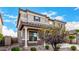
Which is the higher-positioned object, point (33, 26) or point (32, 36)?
point (33, 26)

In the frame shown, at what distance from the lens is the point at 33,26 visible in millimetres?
2734

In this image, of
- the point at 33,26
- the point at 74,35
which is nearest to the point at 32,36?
the point at 33,26

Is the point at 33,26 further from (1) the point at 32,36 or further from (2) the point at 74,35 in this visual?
(2) the point at 74,35

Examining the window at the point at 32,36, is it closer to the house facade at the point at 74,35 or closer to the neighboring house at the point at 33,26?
the neighboring house at the point at 33,26

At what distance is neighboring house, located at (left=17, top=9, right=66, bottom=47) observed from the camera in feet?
8.89

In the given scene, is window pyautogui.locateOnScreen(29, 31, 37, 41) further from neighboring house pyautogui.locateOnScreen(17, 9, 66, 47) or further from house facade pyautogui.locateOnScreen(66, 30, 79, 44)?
house facade pyautogui.locateOnScreen(66, 30, 79, 44)

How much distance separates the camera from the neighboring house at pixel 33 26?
271cm

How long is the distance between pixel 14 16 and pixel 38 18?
385mm

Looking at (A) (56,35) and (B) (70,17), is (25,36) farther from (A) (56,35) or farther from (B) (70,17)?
(B) (70,17)

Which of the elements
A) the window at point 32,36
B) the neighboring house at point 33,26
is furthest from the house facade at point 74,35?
the window at point 32,36

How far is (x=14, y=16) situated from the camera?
2.72m

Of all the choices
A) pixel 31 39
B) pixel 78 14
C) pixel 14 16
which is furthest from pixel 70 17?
pixel 14 16
